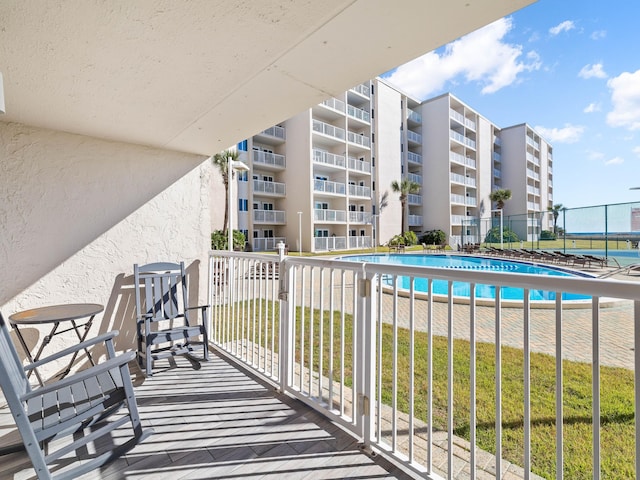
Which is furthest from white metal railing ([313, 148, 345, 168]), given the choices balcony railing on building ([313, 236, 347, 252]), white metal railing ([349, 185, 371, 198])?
balcony railing on building ([313, 236, 347, 252])

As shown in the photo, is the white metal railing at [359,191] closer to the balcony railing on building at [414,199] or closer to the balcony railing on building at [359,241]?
the balcony railing on building at [359,241]

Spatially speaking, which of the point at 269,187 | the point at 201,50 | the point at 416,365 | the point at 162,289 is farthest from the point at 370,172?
the point at 201,50

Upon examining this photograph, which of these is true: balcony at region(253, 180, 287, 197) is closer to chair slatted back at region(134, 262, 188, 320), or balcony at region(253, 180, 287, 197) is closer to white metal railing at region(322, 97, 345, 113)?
white metal railing at region(322, 97, 345, 113)

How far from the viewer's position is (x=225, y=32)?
1.76m

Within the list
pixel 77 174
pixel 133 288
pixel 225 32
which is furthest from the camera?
pixel 133 288

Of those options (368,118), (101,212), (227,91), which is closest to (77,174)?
(101,212)

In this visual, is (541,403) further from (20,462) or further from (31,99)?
(31,99)

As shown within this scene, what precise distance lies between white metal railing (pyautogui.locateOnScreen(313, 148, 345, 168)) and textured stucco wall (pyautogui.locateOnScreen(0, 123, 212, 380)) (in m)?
17.0

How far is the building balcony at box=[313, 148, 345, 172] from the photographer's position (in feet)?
67.5

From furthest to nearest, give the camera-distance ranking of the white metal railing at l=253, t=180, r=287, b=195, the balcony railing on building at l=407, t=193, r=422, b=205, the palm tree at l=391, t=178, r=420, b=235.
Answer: the balcony railing on building at l=407, t=193, r=422, b=205
the palm tree at l=391, t=178, r=420, b=235
the white metal railing at l=253, t=180, r=287, b=195

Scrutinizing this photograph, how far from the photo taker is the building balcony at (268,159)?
20328mm

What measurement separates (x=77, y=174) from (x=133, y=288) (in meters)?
1.37

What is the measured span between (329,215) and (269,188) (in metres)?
4.39

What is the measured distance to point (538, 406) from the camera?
284 centimetres
